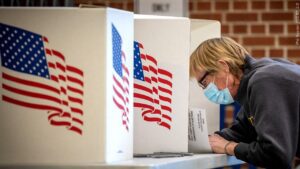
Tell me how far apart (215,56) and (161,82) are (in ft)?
1.14

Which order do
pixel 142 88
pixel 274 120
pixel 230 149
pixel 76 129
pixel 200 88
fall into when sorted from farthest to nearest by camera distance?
pixel 200 88 < pixel 230 149 < pixel 274 120 < pixel 142 88 < pixel 76 129

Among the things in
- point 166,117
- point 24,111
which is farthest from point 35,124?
point 166,117

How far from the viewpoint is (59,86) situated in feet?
4.93

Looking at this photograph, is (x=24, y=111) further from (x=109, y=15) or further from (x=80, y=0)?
(x=80, y=0)

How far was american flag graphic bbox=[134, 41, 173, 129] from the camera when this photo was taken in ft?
6.03

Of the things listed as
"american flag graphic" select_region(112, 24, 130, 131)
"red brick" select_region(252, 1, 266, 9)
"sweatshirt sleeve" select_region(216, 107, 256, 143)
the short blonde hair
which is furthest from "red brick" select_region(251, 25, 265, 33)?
"american flag graphic" select_region(112, 24, 130, 131)

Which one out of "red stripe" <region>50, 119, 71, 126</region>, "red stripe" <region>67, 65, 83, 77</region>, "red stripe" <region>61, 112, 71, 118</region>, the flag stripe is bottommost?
"red stripe" <region>50, 119, 71, 126</region>

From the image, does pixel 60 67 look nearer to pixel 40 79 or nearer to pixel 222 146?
pixel 40 79

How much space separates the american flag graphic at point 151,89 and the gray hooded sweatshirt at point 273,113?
1.01 feet

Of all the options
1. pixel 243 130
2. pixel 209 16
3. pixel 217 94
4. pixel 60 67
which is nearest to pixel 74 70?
pixel 60 67

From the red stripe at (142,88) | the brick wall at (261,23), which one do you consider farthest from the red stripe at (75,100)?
the brick wall at (261,23)

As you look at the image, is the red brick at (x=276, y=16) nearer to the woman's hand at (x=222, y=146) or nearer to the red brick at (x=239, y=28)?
the red brick at (x=239, y=28)

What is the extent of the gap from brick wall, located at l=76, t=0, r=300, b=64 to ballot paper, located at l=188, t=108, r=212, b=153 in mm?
1895

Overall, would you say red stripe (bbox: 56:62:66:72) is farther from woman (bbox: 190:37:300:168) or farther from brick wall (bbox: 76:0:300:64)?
brick wall (bbox: 76:0:300:64)
